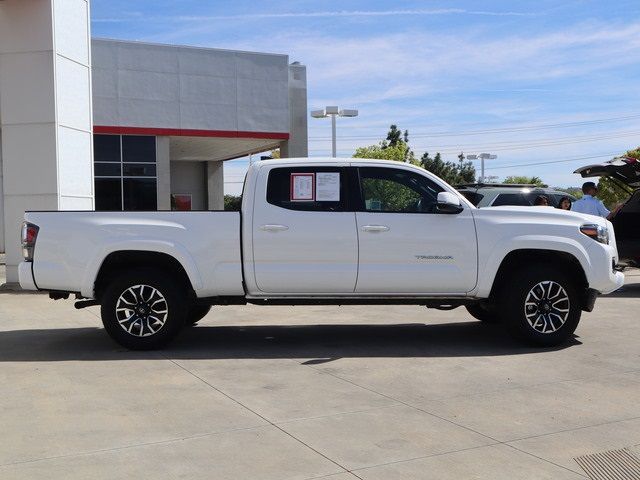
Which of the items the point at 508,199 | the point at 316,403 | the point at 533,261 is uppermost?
the point at 508,199

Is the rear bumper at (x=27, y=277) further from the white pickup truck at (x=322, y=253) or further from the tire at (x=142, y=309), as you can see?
the tire at (x=142, y=309)

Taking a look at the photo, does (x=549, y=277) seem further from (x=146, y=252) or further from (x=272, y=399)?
(x=146, y=252)

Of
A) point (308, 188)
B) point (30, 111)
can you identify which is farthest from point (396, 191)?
point (30, 111)

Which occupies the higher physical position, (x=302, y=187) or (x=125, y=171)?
(x=125, y=171)

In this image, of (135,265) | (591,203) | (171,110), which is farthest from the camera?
(171,110)

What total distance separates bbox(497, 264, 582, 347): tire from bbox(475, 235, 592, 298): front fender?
24 centimetres

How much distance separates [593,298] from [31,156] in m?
10.5

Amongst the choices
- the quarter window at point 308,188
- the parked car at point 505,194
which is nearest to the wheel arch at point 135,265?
the quarter window at point 308,188

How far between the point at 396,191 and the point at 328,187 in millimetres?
749

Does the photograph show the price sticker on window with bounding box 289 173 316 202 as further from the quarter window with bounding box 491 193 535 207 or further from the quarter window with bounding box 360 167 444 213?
the quarter window with bounding box 491 193 535 207

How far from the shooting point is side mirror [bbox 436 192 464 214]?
25.1 ft

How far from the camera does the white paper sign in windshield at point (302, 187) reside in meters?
7.88

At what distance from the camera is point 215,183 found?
3816 centimetres

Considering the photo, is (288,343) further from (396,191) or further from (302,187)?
(396,191)
